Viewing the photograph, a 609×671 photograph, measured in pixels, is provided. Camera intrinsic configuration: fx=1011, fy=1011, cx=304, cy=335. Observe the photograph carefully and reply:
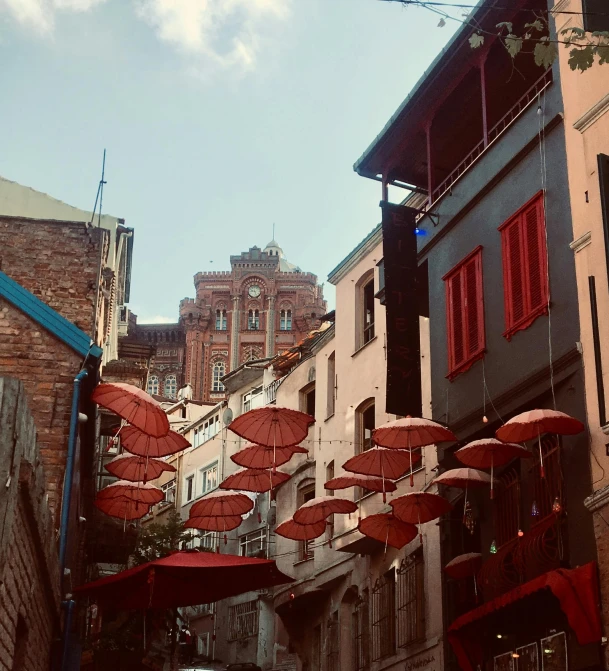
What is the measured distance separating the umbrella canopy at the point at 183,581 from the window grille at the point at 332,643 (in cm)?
974

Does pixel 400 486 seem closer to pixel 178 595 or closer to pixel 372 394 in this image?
pixel 372 394

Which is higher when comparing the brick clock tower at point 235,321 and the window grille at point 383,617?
the brick clock tower at point 235,321

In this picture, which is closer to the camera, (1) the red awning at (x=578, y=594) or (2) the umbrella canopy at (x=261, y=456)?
(1) the red awning at (x=578, y=594)

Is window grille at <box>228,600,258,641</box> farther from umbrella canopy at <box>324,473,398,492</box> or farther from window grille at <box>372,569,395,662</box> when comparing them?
umbrella canopy at <box>324,473,398,492</box>

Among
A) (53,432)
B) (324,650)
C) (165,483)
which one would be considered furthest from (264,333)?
(53,432)

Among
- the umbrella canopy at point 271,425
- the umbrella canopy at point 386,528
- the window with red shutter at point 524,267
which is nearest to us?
the window with red shutter at point 524,267

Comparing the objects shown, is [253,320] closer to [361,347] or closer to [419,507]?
[361,347]

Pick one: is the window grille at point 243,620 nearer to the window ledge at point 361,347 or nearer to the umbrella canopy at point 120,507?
the window ledge at point 361,347

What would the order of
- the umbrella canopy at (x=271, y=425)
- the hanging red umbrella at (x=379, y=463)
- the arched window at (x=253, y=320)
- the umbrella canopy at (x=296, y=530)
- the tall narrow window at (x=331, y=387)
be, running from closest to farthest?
the hanging red umbrella at (x=379, y=463)
the umbrella canopy at (x=271, y=425)
the umbrella canopy at (x=296, y=530)
the tall narrow window at (x=331, y=387)
the arched window at (x=253, y=320)

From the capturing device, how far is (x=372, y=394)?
26203 millimetres

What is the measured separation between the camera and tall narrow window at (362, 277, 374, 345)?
27.5 m

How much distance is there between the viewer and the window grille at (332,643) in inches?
1045

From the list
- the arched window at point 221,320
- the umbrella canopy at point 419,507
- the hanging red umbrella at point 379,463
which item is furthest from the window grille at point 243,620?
the arched window at point 221,320

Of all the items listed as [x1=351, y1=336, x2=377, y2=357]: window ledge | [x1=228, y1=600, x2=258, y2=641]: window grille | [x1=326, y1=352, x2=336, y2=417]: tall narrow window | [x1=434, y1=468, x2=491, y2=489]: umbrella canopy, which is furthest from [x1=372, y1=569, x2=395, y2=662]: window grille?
[x1=228, y1=600, x2=258, y2=641]: window grille
